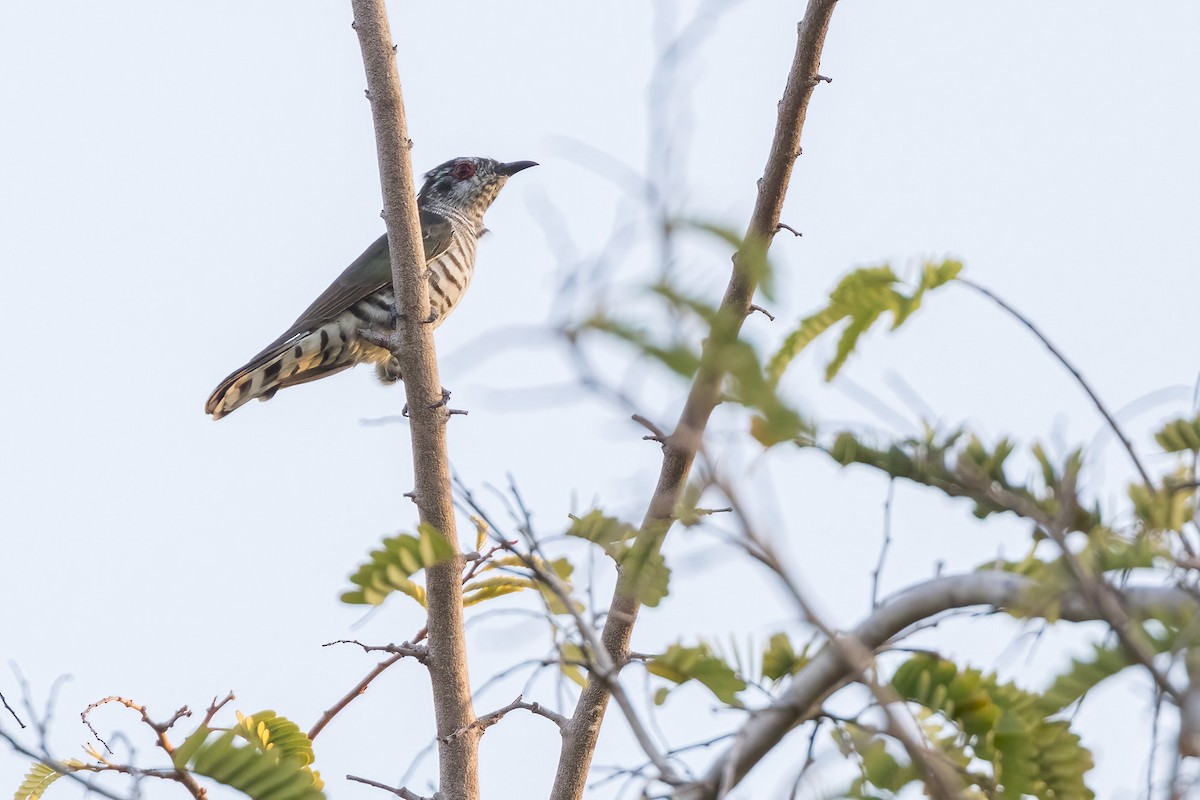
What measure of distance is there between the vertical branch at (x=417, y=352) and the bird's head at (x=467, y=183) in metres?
4.47

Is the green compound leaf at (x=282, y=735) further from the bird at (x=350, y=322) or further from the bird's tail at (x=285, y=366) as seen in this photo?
the bird's tail at (x=285, y=366)

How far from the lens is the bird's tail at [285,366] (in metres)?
6.62

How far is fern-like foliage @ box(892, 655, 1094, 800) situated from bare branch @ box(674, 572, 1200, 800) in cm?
20

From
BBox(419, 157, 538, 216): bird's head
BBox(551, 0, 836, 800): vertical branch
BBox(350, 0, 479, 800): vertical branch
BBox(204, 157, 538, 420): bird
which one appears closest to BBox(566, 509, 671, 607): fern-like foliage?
BBox(551, 0, 836, 800): vertical branch

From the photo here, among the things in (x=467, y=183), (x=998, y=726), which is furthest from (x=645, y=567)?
(x=467, y=183)

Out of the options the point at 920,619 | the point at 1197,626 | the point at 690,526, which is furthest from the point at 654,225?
the point at 1197,626

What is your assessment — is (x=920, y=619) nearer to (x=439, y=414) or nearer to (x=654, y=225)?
(x=654, y=225)

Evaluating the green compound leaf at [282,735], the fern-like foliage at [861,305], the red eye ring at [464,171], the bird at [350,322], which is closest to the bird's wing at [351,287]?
the bird at [350,322]

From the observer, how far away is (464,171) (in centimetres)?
886

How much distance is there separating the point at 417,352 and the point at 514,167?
5071 millimetres

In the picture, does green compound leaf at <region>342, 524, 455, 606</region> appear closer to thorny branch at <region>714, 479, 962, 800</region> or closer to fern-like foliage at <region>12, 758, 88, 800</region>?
thorny branch at <region>714, 479, 962, 800</region>

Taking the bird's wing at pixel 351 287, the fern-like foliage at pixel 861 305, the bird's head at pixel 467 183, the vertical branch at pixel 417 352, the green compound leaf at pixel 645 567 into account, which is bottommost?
the green compound leaf at pixel 645 567

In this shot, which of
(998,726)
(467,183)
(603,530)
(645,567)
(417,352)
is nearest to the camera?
(998,726)

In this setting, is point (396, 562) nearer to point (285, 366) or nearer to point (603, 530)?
point (603, 530)
